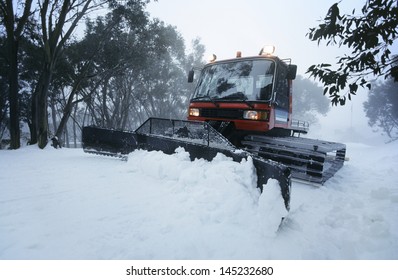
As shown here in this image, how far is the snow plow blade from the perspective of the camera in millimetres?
3207

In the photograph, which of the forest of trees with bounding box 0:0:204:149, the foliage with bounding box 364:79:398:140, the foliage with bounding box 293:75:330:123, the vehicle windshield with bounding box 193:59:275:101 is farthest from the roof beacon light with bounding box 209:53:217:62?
the foliage with bounding box 293:75:330:123

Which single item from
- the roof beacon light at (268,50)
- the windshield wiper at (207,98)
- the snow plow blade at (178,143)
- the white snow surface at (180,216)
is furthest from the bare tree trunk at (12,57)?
the roof beacon light at (268,50)

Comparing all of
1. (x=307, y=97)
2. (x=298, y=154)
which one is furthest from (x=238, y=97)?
(x=307, y=97)

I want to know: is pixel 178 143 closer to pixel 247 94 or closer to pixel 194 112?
pixel 194 112

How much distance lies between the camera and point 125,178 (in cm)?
416

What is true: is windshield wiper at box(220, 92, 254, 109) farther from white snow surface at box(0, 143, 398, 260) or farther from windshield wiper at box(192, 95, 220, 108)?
white snow surface at box(0, 143, 398, 260)

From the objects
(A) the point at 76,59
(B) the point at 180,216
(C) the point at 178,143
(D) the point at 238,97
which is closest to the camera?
(B) the point at 180,216

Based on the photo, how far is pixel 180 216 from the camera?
9.43 feet

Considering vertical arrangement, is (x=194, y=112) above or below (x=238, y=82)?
below

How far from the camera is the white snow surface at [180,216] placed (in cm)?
228

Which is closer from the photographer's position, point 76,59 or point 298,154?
point 298,154

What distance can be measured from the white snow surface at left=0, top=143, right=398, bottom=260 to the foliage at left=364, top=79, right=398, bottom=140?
124 feet

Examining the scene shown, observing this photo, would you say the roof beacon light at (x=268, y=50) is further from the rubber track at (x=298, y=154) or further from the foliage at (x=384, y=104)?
the foliage at (x=384, y=104)

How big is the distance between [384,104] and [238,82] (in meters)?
40.1
